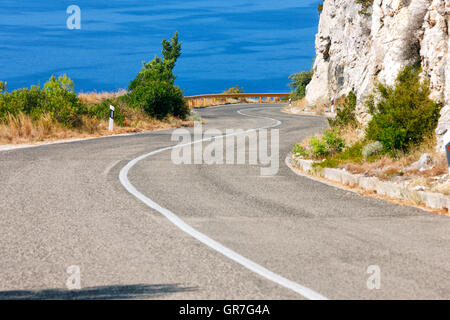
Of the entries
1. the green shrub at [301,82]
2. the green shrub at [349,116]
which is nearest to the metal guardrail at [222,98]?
the green shrub at [301,82]

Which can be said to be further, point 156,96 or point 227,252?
point 156,96

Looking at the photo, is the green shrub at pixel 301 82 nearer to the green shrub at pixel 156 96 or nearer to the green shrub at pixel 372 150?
the green shrub at pixel 156 96

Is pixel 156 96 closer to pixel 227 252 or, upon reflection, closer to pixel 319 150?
pixel 319 150

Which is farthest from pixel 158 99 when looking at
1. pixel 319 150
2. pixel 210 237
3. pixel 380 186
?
pixel 210 237

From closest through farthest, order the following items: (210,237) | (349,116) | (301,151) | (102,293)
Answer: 1. (102,293)
2. (210,237)
3. (301,151)
4. (349,116)

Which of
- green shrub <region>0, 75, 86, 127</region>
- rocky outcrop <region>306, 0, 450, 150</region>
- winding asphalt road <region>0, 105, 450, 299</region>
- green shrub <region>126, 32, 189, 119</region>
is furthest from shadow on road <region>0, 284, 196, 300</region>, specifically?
green shrub <region>126, 32, 189, 119</region>

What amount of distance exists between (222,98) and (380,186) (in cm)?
5769

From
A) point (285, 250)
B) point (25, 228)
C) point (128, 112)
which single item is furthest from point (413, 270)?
point (128, 112)

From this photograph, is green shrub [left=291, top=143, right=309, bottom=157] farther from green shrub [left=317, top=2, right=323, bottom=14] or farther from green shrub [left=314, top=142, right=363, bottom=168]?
green shrub [left=317, top=2, right=323, bottom=14]

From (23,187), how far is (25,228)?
3.44 metres

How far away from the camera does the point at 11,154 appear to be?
1609 cm

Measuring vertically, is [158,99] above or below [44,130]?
above

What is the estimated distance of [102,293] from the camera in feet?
16.8
